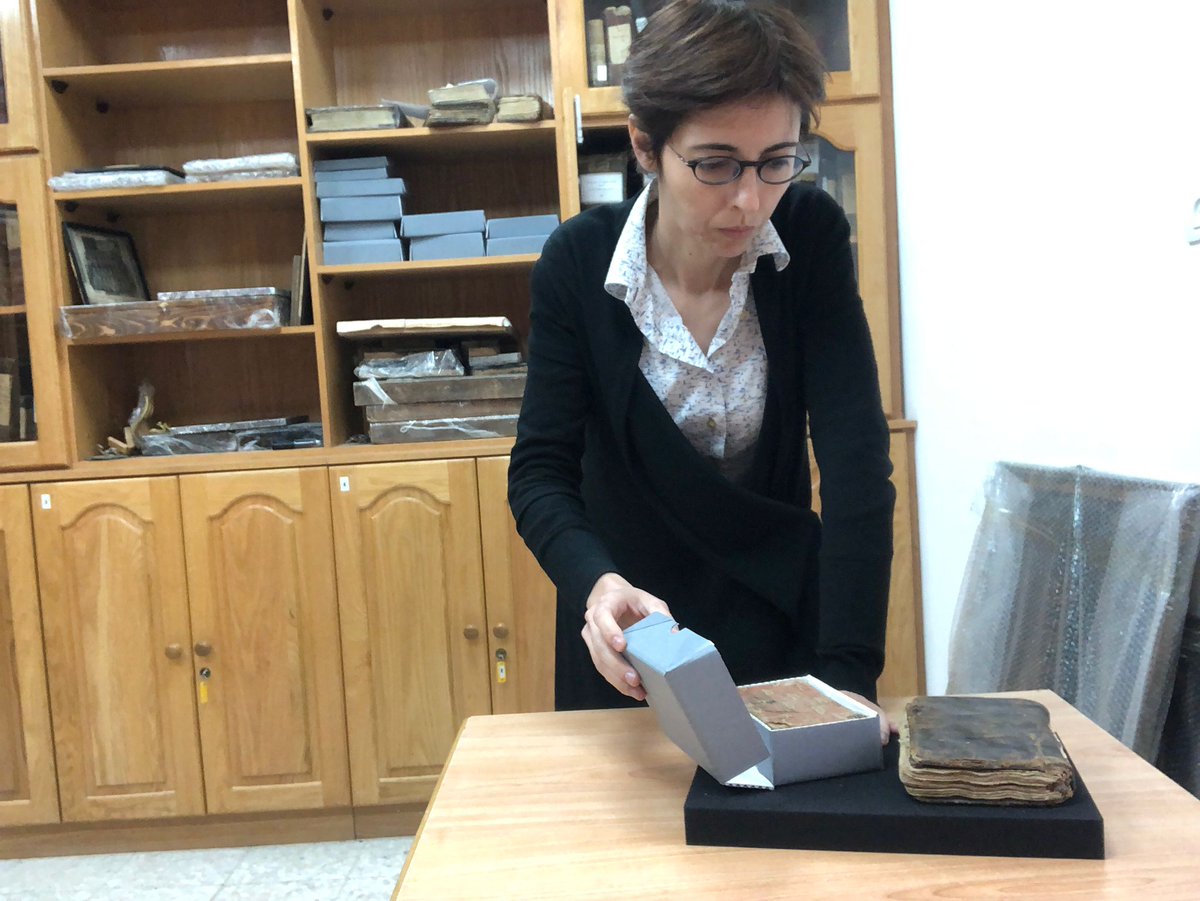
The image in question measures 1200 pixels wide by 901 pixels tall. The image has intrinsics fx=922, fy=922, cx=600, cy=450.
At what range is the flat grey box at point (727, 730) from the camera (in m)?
0.70

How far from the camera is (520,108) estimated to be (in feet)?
7.12

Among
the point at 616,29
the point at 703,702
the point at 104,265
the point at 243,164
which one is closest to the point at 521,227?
the point at 616,29

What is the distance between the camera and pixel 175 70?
7.25 ft

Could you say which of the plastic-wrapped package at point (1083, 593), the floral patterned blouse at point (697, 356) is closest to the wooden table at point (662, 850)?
the floral patterned blouse at point (697, 356)

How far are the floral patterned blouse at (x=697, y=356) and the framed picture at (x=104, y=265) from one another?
170cm

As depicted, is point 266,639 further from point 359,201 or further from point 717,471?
point 717,471

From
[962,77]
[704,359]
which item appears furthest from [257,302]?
[962,77]

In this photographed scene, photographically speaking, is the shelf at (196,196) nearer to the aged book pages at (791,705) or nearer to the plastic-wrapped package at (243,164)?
the plastic-wrapped package at (243,164)

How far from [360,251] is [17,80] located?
2.88 feet

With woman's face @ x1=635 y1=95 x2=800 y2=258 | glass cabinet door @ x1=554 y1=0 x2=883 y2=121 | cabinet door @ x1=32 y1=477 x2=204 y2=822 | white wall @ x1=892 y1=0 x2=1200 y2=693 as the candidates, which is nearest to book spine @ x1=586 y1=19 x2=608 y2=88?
glass cabinet door @ x1=554 y1=0 x2=883 y2=121

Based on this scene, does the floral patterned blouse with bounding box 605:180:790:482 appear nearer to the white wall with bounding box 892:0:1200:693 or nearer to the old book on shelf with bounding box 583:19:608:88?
the white wall with bounding box 892:0:1200:693

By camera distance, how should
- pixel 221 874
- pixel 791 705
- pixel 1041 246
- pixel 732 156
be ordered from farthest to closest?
pixel 221 874
pixel 1041 246
pixel 732 156
pixel 791 705

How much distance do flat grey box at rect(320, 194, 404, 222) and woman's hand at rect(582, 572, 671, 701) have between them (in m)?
1.57

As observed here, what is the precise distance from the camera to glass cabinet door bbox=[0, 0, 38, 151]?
2156mm
